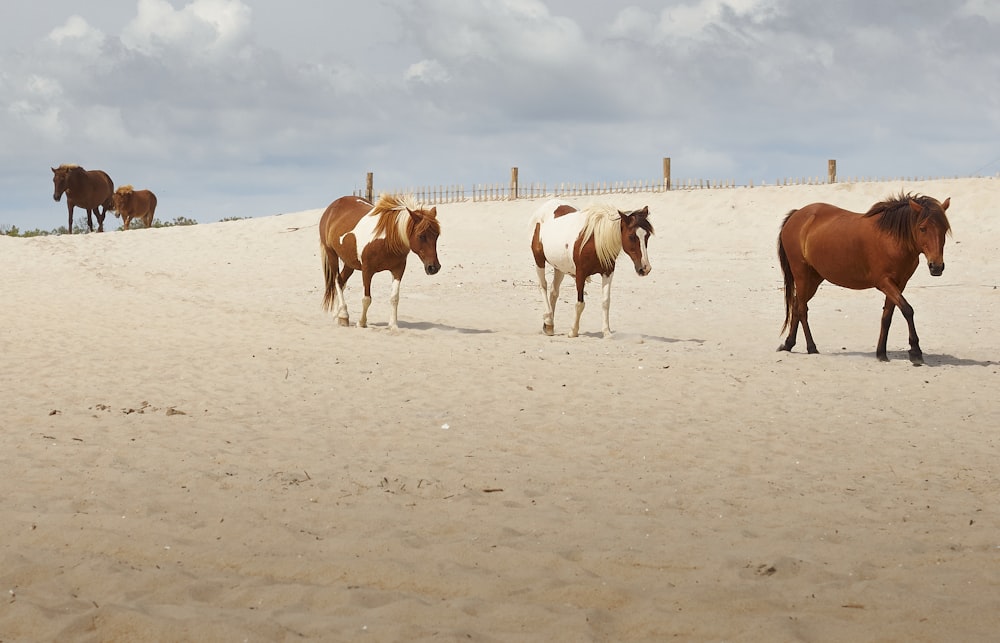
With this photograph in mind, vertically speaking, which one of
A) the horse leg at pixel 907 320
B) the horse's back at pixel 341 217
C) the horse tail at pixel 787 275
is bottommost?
the horse leg at pixel 907 320

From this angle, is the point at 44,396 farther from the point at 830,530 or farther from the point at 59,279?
the point at 59,279

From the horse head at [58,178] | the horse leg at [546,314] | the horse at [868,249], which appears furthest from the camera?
the horse head at [58,178]

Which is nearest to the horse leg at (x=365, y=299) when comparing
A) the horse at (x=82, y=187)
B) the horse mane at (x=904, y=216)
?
the horse mane at (x=904, y=216)

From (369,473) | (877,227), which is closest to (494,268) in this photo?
(877,227)

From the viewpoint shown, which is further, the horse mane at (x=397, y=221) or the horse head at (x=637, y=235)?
the horse mane at (x=397, y=221)

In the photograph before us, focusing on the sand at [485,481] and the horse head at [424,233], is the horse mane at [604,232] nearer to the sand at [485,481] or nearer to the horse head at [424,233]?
the sand at [485,481]

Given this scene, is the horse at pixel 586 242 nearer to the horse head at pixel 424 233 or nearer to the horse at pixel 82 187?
the horse head at pixel 424 233

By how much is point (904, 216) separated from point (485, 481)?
7503 millimetres

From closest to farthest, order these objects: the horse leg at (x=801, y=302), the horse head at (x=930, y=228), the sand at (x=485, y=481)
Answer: the sand at (x=485, y=481)
the horse head at (x=930, y=228)
the horse leg at (x=801, y=302)

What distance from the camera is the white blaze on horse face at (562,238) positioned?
14641 mm

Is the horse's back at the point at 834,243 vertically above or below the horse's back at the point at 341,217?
below

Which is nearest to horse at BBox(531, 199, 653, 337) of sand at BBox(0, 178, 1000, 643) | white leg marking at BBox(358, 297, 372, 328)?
sand at BBox(0, 178, 1000, 643)

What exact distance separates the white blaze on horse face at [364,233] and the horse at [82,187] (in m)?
18.4

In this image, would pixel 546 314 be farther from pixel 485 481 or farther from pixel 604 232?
pixel 485 481
